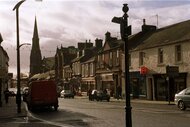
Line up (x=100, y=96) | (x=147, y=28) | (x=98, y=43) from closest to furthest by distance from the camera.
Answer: (x=100, y=96) < (x=147, y=28) < (x=98, y=43)

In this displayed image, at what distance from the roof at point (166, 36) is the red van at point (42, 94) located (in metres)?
16.3

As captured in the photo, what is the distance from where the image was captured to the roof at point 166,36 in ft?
155

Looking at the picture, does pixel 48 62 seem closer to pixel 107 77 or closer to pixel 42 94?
pixel 107 77

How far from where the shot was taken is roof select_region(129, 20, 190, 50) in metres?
47.1

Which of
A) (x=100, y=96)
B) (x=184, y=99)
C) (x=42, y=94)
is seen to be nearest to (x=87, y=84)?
(x=100, y=96)

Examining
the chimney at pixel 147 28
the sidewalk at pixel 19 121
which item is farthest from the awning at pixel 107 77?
the sidewalk at pixel 19 121

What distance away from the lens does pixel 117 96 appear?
58188mm

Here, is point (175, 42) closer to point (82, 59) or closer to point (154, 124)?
point (154, 124)

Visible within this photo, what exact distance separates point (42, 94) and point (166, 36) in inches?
824

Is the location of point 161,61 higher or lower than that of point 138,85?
higher

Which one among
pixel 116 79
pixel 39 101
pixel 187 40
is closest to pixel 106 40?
pixel 116 79

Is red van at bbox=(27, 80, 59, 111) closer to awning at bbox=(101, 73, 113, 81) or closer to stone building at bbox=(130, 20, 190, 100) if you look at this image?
stone building at bbox=(130, 20, 190, 100)

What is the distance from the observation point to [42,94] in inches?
1384

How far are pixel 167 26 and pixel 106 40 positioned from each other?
16.2 metres
